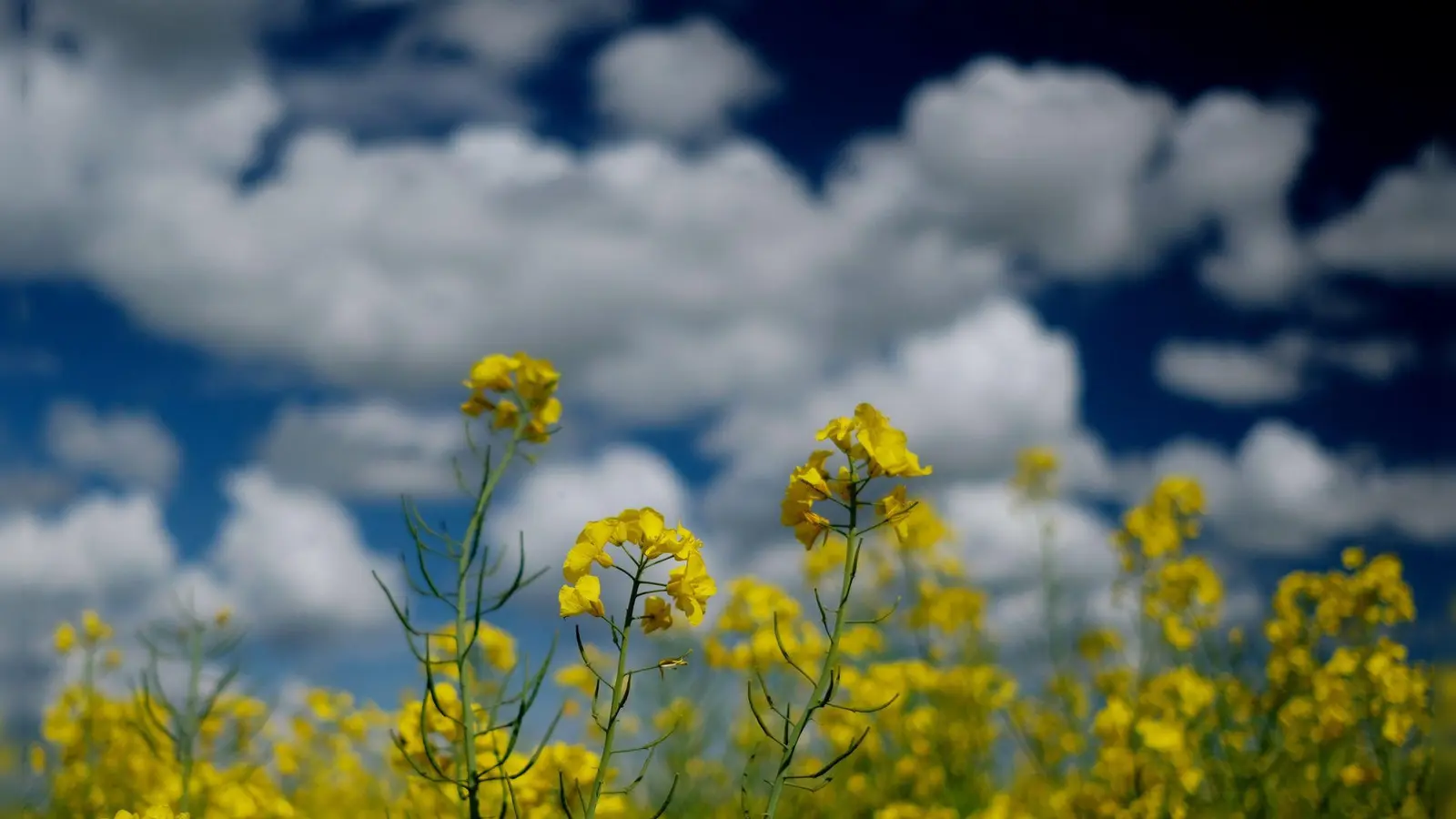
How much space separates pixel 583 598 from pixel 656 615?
137 millimetres

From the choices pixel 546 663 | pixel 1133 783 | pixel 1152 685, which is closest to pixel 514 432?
pixel 546 663

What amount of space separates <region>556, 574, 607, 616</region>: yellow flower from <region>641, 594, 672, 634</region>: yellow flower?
0.10m

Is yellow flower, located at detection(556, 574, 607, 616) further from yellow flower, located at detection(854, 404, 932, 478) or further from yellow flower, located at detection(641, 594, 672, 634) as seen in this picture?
yellow flower, located at detection(854, 404, 932, 478)

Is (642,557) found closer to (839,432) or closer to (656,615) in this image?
(656,615)

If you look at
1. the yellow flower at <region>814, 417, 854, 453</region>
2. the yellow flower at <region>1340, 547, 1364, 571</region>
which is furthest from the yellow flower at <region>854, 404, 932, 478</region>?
the yellow flower at <region>1340, 547, 1364, 571</region>

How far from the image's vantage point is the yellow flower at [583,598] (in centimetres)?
172

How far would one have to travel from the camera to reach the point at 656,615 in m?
1.78

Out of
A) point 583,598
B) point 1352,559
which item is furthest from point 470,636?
point 1352,559

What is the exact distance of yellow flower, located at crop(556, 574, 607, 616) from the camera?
1.72 m

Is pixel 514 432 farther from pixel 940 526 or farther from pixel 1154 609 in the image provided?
pixel 940 526

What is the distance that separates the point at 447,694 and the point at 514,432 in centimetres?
67

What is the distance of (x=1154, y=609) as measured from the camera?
4789mm

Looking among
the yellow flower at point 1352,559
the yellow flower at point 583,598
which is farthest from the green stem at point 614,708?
the yellow flower at point 1352,559

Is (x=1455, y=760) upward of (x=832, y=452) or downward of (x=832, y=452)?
downward
